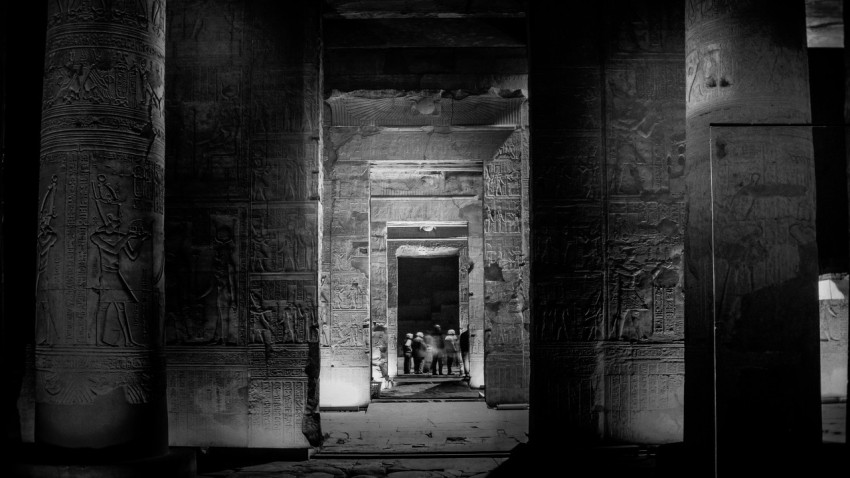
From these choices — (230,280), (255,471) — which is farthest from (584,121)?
(255,471)

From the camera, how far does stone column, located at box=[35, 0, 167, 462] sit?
182 inches

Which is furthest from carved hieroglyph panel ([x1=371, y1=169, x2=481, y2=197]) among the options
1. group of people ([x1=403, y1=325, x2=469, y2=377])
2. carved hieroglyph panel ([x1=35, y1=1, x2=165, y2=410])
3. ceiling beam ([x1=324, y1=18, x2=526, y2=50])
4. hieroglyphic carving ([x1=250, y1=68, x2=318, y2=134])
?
carved hieroglyph panel ([x1=35, y1=1, x2=165, y2=410])

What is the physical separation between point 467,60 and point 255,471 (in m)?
6.32

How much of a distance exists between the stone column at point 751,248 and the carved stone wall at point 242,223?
351cm

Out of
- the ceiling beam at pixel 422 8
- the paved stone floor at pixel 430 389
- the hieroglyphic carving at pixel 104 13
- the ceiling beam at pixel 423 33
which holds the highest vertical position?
the ceiling beam at pixel 423 33

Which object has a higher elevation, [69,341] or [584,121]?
[584,121]

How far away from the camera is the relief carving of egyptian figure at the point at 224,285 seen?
6.70 metres

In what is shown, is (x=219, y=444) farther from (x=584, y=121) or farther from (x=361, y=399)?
(x=584, y=121)

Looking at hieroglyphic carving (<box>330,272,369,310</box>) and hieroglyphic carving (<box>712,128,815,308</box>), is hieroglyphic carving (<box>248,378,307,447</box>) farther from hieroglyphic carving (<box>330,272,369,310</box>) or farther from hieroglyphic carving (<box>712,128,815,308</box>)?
hieroglyphic carving (<box>712,128,815,308</box>)

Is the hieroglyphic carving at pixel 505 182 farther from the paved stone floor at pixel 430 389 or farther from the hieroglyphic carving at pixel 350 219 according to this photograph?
the paved stone floor at pixel 430 389

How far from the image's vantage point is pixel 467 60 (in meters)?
10.1

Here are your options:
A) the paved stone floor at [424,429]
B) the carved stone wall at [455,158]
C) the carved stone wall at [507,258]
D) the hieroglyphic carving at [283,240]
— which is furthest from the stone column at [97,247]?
the carved stone wall at [507,258]

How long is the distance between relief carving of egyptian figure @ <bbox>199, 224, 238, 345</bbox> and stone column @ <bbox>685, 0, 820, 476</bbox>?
4.01 meters

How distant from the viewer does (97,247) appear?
4672 millimetres
